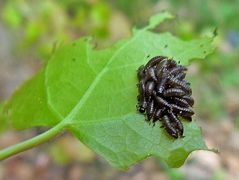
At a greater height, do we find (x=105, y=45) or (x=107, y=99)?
(x=105, y=45)

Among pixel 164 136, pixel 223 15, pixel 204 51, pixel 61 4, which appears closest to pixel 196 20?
pixel 223 15

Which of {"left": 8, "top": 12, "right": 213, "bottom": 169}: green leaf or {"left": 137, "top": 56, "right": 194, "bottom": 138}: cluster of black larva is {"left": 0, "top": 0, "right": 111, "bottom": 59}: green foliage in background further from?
{"left": 137, "top": 56, "right": 194, "bottom": 138}: cluster of black larva

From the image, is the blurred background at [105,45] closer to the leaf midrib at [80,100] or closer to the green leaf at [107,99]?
the green leaf at [107,99]

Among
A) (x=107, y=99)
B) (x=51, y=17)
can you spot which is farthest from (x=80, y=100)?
(x=51, y=17)

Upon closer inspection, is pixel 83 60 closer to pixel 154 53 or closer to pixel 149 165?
pixel 154 53

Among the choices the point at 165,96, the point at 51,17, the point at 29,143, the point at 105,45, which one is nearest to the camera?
the point at 29,143

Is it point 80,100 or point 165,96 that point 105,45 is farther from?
point 165,96

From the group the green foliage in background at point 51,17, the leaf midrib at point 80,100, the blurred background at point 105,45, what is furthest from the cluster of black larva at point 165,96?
the green foliage in background at point 51,17

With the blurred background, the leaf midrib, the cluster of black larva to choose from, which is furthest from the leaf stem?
the blurred background
